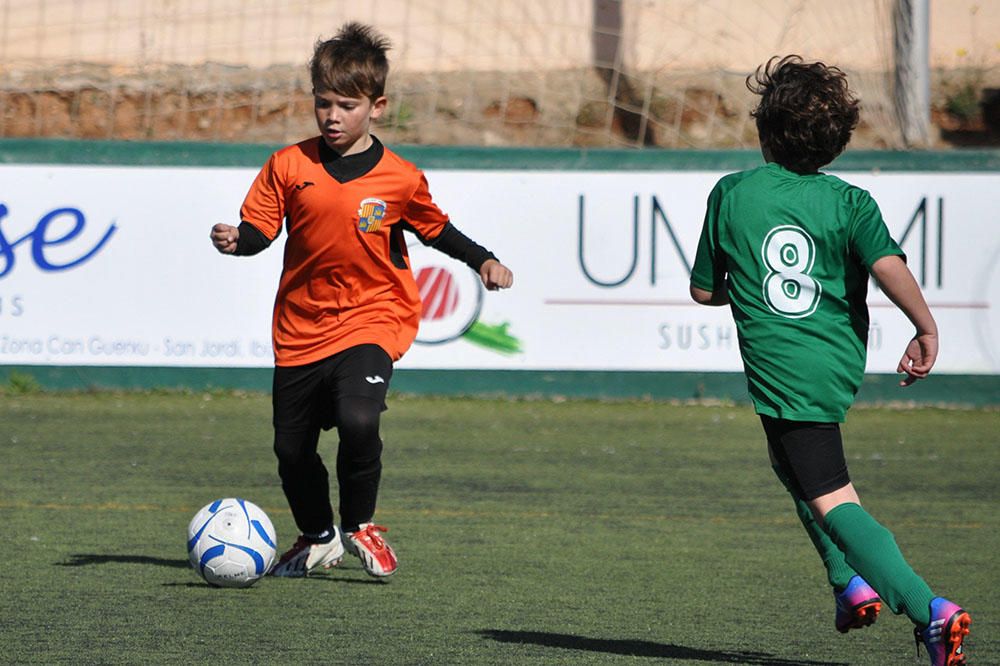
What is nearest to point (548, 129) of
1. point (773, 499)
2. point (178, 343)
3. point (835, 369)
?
point (178, 343)

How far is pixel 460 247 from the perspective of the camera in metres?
5.57

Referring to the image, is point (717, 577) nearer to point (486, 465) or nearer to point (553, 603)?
point (553, 603)

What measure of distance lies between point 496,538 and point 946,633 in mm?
2761

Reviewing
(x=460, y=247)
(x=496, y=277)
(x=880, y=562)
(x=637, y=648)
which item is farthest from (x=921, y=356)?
(x=460, y=247)

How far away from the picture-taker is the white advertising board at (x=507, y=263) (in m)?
11.0

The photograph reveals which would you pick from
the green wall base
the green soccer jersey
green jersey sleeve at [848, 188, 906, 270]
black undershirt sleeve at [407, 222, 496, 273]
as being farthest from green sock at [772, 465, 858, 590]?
the green wall base

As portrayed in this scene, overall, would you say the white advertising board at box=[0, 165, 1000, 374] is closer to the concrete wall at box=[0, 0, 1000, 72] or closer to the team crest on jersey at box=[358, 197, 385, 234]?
the concrete wall at box=[0, 0, 1000, 72]

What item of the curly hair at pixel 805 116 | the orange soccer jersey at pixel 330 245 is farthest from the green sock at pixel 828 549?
the orange soccer jersey at pixel 330 245

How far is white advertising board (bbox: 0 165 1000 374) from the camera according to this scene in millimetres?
10961

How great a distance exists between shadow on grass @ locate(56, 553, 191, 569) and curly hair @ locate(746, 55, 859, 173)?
2620 millimetres

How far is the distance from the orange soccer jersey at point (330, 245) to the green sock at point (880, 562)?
2002 millimetres

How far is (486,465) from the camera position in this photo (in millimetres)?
8414

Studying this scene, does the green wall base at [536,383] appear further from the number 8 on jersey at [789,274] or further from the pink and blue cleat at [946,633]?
the pink and blue cleat at [946,633]

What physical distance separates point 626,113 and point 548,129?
0.72 m
